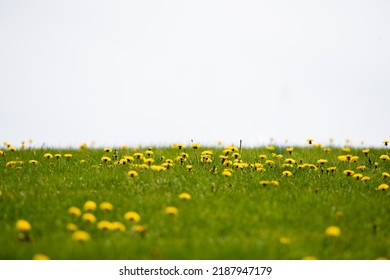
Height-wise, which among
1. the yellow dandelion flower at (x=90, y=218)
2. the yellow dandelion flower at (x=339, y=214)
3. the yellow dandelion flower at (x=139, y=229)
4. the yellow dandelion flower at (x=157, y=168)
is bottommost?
the yellow dandelion flower at (x=139, y=229)

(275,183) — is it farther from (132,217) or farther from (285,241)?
(132,217)

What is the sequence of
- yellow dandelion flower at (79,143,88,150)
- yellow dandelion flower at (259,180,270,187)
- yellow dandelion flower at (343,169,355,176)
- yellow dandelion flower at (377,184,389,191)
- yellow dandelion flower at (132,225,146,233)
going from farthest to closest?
yellow dandelion flower at (79,143,88,150) < yellow dandelion flower at (343,169,355,176) < yellow dandelion flower at (259,180,270,187) < yellow dandelion flower at (377,184,389,191) < yellow dandelion flower at (132,225,146,233)

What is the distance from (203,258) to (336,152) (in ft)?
22.8

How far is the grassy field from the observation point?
4371 millimetres

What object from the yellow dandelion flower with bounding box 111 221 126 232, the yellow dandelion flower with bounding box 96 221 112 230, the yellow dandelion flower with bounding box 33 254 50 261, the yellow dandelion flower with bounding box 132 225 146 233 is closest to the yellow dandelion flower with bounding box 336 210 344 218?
the yellow dandelion flower with bounding box 132 225 146 233

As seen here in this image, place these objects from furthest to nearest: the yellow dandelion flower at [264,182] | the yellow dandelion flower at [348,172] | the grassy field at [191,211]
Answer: the yellow dandelion flower at [348,172] → the yellow dandelion flower at [264,182] → the grassy field at [191,211]

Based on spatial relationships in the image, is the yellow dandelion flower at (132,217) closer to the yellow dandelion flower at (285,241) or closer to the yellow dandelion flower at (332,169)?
the yellow dandelion flower at (285,241)

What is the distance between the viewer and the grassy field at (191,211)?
4371mm

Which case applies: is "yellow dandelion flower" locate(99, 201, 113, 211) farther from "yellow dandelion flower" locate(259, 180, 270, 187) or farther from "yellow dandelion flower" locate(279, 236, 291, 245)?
"yellow dandelion flower" locate(259, 180, 270, 187)

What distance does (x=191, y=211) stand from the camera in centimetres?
532

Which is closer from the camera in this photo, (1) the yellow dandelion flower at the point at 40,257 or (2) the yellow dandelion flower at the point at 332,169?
(1) the yellow dandelion flower at the point at 40,257

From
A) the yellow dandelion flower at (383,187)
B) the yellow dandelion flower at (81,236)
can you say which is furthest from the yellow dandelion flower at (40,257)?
the yellow dandelion flower at (383,187)

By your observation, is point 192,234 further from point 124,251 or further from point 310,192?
point 310,192
